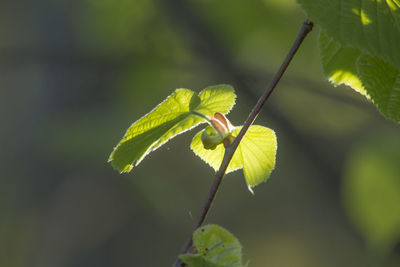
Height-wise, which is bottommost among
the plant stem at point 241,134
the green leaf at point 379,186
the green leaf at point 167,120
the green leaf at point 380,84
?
the green leaf at point 379,186

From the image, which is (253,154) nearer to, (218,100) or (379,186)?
(218,100)

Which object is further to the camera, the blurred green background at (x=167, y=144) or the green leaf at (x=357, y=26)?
the blurred green background at (x=167, y=144)

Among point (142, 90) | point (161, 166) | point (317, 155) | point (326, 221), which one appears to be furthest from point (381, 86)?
point (326, 221)

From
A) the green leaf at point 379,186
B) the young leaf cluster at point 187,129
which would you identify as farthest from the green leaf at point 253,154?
the green leaf at point 379,186

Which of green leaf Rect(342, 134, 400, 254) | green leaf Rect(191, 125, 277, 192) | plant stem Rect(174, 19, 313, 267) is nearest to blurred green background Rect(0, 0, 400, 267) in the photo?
green leaf Rect(342, 134, 400, 254)

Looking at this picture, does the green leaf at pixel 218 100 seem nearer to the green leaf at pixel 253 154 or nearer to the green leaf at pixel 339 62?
the green leaf at pixel 253 154

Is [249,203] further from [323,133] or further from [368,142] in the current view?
[368,142]
